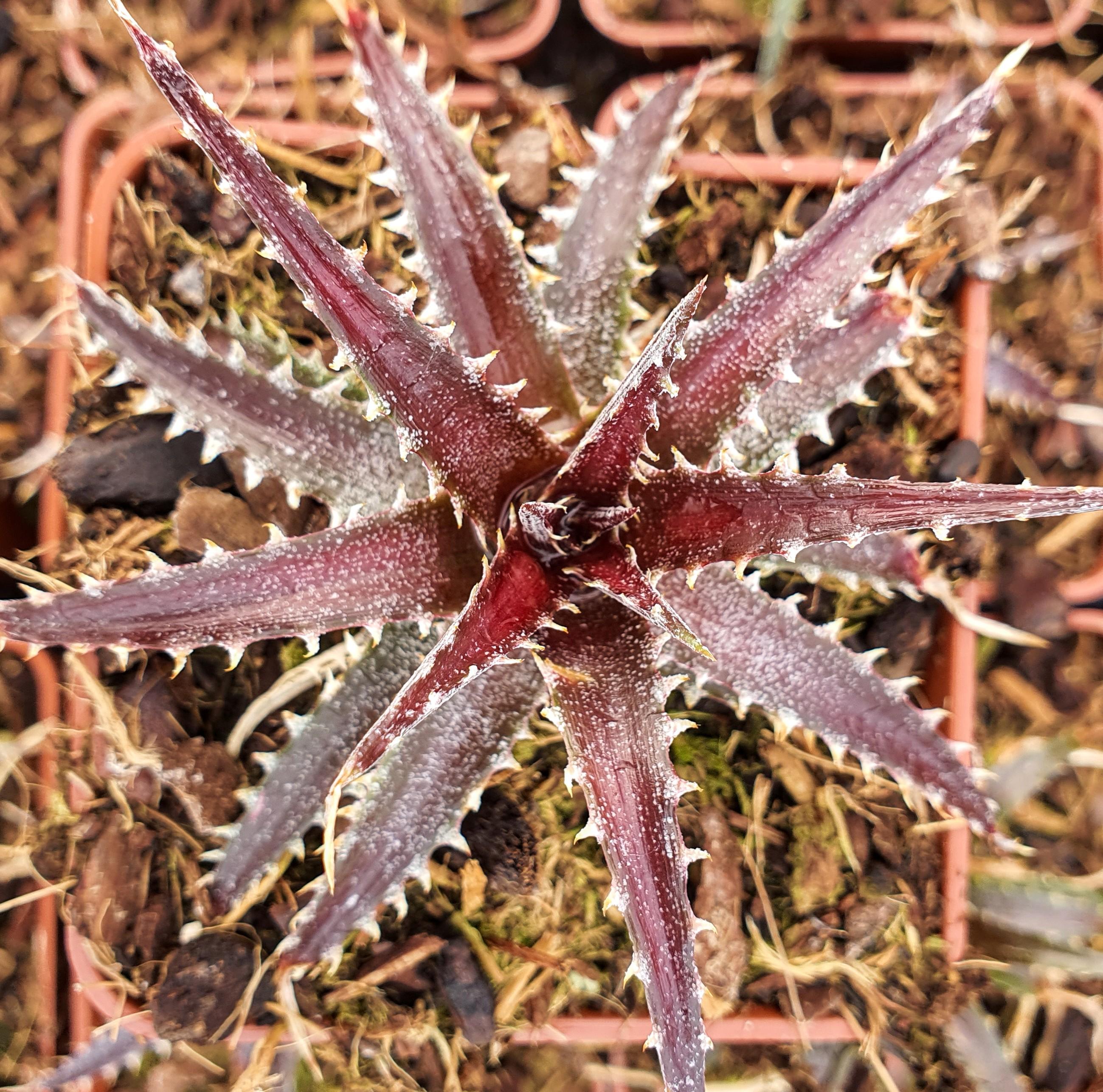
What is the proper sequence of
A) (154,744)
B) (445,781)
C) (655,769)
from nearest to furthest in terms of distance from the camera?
(655,769) < (445,781) < (154,744)

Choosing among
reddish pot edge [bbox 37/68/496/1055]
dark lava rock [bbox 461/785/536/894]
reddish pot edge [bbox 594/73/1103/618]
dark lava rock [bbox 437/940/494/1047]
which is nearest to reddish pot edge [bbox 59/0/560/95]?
reddish pot edge [bbox 37/68/496/1055]

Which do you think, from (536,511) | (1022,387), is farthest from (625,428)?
(1022,387)

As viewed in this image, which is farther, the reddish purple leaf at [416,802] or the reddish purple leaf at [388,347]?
the reddish purple leaf at [416,802]

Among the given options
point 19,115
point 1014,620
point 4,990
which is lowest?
point 4,990

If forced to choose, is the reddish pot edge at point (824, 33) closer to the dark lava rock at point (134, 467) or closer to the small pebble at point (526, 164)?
the small pebble at point (526, 164)

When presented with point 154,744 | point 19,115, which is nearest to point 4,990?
point 154,744

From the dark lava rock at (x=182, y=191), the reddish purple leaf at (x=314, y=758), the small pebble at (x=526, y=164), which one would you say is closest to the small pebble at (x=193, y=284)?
the dark lava rock at (x=182, y=191)

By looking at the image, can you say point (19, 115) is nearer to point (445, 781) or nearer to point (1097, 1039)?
point (445, 781)
